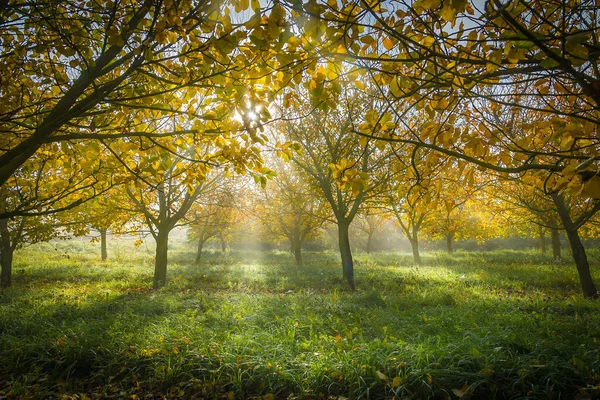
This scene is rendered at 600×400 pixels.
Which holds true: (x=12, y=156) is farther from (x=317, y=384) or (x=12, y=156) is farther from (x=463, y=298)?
(x=463, y=298)

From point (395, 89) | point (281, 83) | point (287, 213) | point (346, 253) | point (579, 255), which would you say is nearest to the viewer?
point (395, 89)

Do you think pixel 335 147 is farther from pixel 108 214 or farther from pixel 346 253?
pixel 108 214

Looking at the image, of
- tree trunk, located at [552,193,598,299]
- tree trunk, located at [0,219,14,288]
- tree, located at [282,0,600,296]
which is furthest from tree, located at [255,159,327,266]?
tree, located at [282,0,600,296]

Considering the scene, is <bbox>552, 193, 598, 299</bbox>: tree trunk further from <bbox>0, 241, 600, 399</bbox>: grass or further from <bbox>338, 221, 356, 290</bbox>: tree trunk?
<bbox>338, 221, 356, 290</bbox>: tree trunk

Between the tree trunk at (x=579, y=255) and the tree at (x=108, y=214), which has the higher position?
the tree at (x=108, y=214)

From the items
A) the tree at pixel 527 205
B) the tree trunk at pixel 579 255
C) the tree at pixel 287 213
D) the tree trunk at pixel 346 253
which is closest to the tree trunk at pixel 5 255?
the tree at pixel 287 213

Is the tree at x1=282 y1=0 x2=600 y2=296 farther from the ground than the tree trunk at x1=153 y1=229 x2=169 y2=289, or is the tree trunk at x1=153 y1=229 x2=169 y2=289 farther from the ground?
the tree at x1=282 y1=0 x2=600 y2=296

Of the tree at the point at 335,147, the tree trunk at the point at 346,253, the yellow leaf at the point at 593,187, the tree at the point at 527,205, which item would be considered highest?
the tree at the point at 335,147

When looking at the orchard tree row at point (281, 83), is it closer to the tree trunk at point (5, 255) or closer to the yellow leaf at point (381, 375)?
the yellow leaf at point (381, 375)

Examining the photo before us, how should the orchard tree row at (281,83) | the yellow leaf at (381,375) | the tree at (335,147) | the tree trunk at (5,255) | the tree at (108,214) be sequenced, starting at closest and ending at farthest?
the orchard tree row at (281,83)
the yellow leaf at (381,375)
the tree at (335,147)
the tree at (108,214)
the tree trunk at (5,255)

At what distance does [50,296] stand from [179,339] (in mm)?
7124

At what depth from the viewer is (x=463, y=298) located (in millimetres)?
8234

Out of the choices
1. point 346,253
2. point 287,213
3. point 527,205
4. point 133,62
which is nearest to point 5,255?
point 346,253

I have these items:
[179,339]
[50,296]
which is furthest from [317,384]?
[50,296]
